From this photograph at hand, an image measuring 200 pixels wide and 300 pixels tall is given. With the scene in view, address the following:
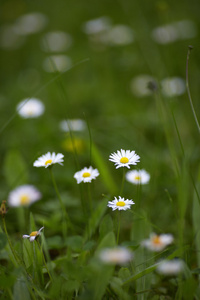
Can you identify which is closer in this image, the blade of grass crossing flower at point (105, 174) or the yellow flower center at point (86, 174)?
the yellow flower center at point (86, 174)

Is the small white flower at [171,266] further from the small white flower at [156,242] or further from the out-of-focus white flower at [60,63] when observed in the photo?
the out-of-focus white flower at [60,63]

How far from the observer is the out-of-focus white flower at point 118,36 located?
7.45ft

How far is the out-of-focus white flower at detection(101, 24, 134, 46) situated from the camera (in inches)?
89.4

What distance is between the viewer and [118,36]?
231 cm

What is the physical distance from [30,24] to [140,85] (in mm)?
1319

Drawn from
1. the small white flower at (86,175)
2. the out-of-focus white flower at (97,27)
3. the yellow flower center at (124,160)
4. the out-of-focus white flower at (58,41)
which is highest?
the out-of-focus white flower at (58,41)

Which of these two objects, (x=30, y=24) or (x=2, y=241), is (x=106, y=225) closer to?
(x=2, y=241)

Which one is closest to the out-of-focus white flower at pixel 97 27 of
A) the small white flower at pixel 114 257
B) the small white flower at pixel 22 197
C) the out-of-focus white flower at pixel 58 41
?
the out-of-focus white flower at pixel 58 41

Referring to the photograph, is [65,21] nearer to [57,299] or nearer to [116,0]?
[116,0]

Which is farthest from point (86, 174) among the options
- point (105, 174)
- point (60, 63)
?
point (60, 63)

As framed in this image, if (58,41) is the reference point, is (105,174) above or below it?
below

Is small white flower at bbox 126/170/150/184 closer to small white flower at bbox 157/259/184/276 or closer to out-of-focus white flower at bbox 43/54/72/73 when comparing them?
small white flower at bbox 157/259/184/276

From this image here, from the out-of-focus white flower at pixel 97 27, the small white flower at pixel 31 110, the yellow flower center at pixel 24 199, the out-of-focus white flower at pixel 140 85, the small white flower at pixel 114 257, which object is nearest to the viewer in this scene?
the small white flower at pixel 114 257

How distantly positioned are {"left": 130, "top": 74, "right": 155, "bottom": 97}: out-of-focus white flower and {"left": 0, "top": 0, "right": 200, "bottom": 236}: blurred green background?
12 millimetres
